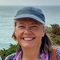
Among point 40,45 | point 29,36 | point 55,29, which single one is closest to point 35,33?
point 29,36

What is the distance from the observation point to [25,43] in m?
2.20

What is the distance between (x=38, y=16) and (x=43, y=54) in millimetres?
384

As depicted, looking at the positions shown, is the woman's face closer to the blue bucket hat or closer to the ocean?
the blue bucket hat

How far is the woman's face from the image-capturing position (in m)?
2.18

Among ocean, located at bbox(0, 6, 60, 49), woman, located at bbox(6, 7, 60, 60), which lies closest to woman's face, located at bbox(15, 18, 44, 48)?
woman, located at bbox(6, 7, 60, 60)

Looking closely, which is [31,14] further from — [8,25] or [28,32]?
[8,25]

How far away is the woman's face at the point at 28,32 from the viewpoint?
2.18 metres

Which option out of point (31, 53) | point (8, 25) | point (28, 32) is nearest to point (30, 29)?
point (28, 32)

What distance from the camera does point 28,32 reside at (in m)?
2.17

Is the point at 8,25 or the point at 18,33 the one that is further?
the point at 8,25

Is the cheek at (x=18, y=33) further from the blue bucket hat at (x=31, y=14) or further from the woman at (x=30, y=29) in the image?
the blue bucket hat at (x=31, y=14)

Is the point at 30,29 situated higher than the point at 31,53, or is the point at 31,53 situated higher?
the point at 30,29

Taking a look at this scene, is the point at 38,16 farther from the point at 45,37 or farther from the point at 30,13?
the point at 45,37

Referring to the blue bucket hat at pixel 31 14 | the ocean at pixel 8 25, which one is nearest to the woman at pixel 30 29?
the blue bucket hat at pixel 31 14
